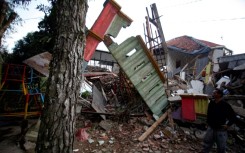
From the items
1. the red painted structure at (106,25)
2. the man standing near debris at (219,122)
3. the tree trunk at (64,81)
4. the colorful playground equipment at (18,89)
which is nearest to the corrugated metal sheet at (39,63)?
the colorful playground equipment at (18,89)

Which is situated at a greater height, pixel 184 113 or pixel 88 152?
pixel 184 113

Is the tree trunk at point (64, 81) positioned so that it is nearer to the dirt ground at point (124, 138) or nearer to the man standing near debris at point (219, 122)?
the dirt ground at point (124, 138)

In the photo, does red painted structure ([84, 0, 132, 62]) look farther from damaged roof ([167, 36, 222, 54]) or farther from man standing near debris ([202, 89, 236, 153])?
damaged roof ([167, 36, 222, 54])

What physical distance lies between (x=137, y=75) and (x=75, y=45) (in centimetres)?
443

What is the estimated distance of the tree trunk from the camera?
7.30ft

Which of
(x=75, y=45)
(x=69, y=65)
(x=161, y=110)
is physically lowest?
(x=161, y=110)

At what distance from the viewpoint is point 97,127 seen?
18.9 ft

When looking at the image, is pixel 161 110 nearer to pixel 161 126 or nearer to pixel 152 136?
pixel 161 126

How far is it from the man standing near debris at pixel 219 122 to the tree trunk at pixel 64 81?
3772 mm

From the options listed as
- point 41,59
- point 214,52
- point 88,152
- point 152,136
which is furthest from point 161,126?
point 214,52

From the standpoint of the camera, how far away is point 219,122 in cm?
432

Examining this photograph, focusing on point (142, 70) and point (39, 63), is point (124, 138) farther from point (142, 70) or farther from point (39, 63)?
point (39, 63)

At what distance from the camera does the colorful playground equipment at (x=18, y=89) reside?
4625mm

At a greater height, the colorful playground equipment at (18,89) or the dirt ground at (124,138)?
the colorful playground equipment at (18,89)
